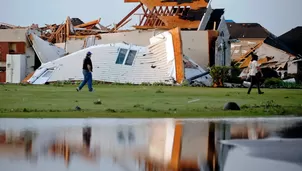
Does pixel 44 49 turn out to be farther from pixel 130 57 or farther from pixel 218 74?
pixel 218 74

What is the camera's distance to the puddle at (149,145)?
11.6 meters

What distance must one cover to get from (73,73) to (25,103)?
80.4 feet

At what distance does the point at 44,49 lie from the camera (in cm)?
5750

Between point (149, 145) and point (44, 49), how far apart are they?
4395 cm

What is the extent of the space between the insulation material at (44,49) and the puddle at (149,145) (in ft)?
124

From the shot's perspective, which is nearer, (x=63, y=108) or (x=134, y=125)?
(x=134, y=125)

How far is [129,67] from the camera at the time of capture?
50344 millimetres

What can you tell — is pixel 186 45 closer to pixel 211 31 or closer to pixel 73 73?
pixel 211 31

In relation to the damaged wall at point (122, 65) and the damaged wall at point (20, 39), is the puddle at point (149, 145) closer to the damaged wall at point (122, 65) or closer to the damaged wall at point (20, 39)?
the damaged wall at point (122, 65)

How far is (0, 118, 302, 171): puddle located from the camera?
38.2 ft

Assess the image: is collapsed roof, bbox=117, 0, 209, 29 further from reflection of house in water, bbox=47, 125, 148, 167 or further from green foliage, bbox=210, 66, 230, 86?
reflection of house in water, bbox=47, 125, 148, 167

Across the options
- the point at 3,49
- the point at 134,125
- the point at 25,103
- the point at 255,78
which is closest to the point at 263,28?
the point at 3,49

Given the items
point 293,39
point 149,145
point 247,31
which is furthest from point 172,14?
point 149,145

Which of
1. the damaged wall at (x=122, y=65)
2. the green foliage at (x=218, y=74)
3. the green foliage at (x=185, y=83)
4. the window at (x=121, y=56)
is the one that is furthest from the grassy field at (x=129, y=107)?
the window at (x=121, y=56)
